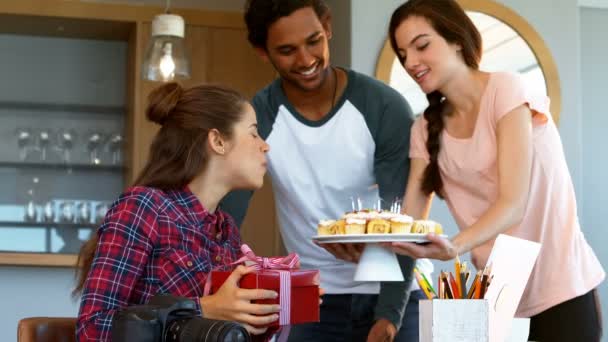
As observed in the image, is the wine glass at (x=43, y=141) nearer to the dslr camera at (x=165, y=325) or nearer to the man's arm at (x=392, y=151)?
the man's arm at (x=392, y=151)

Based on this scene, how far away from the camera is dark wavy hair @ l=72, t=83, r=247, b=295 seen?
69.8 inches

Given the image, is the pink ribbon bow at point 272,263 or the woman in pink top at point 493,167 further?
the woman in pink top at point 493,167

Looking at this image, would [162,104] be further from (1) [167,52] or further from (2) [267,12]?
(1) [167,52]

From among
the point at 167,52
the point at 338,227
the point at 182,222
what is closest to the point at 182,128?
the point at 182,222

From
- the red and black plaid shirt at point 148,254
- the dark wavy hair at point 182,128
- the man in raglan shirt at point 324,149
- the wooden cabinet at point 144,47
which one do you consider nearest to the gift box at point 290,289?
the red and black plaid shirt at point 148,254

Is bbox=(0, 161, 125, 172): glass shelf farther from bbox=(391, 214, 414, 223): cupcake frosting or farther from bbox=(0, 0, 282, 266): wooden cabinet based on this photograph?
bbox=(391, 214, 414, 223): cupcake frosting

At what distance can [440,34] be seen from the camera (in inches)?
78.5

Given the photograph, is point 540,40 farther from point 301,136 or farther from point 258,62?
point 301,136

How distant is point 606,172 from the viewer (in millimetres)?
4883

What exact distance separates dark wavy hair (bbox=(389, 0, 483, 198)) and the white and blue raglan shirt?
9 centimetres

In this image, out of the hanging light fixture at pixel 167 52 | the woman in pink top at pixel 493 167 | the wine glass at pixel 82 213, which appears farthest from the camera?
the wine glass at pixel 82 213

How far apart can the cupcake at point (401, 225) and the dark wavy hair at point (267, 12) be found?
25.8 inches

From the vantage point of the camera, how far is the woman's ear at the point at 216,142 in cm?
180

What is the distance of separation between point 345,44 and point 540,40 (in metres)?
0.87
